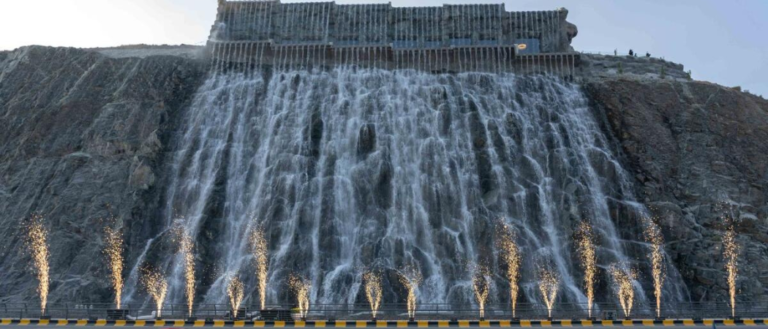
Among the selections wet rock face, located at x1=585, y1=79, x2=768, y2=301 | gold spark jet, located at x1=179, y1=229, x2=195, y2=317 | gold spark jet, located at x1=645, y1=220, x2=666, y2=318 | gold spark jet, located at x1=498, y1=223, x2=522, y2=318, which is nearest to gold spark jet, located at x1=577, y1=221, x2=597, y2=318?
gold spark jet, located at x1=645, y1=220, x2=666, y2=318

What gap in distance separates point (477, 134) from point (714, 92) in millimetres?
24757

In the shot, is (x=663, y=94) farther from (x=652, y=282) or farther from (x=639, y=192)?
(x=652, y=282)

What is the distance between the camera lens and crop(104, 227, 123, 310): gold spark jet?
53.7 metres

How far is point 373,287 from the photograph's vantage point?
174 ft

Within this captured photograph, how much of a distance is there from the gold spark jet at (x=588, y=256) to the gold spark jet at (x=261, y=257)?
24972mm

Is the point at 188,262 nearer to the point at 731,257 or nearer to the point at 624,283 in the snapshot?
the point at 624,283

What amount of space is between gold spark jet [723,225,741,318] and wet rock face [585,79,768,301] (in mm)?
405

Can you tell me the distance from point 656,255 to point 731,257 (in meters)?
5.65

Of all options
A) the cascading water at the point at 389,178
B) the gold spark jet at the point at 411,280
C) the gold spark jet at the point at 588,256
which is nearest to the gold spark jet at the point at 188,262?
the cascading water at the point at 389,178

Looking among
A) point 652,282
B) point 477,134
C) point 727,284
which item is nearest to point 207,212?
point 477,134

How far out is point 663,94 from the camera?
6925cm

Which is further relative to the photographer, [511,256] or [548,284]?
[511,256]

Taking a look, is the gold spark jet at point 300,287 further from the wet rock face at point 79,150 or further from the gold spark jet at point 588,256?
the gold spark jet at point 588,256

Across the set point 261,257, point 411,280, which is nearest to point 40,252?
point 261,257
